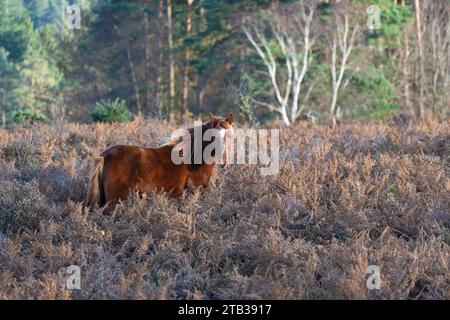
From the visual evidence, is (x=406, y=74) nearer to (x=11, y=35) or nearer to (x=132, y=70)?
(x=132, y=70)

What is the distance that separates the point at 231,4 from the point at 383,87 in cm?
814

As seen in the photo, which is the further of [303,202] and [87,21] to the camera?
[87,21]

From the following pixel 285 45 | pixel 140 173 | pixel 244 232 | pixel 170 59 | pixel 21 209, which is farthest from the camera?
pixel 170 59

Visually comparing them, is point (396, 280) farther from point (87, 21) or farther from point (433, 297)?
point (87, 21)

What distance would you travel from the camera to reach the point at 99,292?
5.38 meters

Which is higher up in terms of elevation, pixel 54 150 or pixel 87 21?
pixel 87 21

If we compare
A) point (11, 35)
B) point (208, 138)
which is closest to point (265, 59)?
point (11, 35)

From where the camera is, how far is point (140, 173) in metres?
7.59

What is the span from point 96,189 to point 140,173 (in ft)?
1.76

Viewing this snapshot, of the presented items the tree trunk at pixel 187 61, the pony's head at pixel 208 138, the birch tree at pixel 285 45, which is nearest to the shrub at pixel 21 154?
the pony's head at pixel 208 138

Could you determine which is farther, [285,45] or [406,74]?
[406,74]

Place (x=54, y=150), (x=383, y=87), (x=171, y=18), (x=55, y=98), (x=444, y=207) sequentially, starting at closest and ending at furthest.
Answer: (x=444, y=207)
(x=54, y=150)
(x=383, y=87)
(x=171, y=18)
(x=55, y=98)

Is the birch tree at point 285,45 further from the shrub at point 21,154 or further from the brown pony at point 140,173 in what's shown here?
the brown pony at point 140,173

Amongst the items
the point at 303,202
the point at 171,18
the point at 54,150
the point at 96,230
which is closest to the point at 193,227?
the point at 96,230
